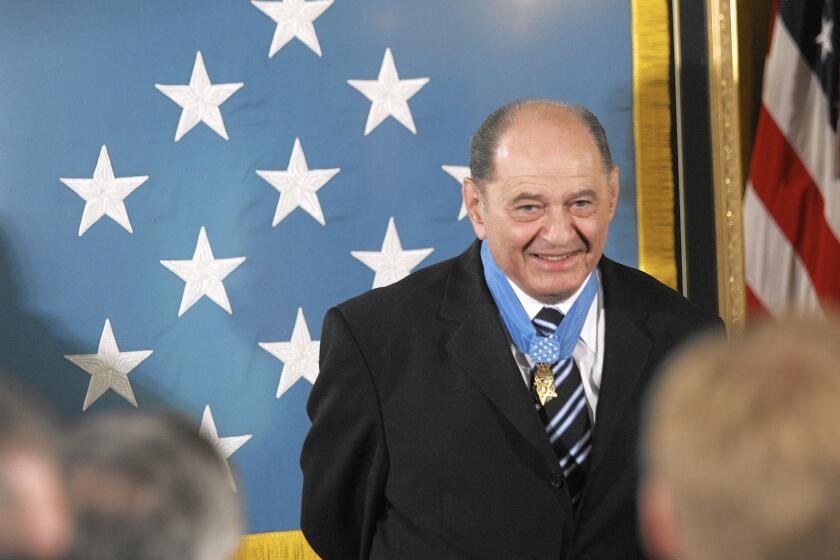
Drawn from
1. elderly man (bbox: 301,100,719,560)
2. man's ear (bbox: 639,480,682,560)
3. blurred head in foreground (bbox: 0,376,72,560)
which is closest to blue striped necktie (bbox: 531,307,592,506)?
elderly man (bbox: 301,100,719,560)

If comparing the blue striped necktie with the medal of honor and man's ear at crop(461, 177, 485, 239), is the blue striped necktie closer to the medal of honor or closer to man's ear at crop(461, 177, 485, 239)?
the medal of honor

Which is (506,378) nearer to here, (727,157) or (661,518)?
(661,518)

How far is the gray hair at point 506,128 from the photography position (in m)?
2.02

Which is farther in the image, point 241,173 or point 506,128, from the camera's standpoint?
point 241,173

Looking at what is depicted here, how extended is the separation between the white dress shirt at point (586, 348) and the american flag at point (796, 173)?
3.83ft

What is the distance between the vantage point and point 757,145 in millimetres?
3094

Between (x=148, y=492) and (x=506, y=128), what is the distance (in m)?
1.42

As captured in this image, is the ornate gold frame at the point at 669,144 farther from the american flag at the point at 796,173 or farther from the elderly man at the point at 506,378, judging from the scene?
the elderly man at the point at 506,378

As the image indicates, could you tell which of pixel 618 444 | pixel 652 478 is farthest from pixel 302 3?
pixel 652 478

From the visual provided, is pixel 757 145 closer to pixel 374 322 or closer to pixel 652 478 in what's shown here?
pixel 374 322

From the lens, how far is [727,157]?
3117 mm

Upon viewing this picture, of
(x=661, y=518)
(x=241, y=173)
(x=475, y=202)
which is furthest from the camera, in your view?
(x=241, y=173)

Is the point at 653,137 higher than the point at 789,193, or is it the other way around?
the point at 653,137

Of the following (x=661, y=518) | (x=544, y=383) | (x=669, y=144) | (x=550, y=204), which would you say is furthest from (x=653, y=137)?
(x=661, y=518)
